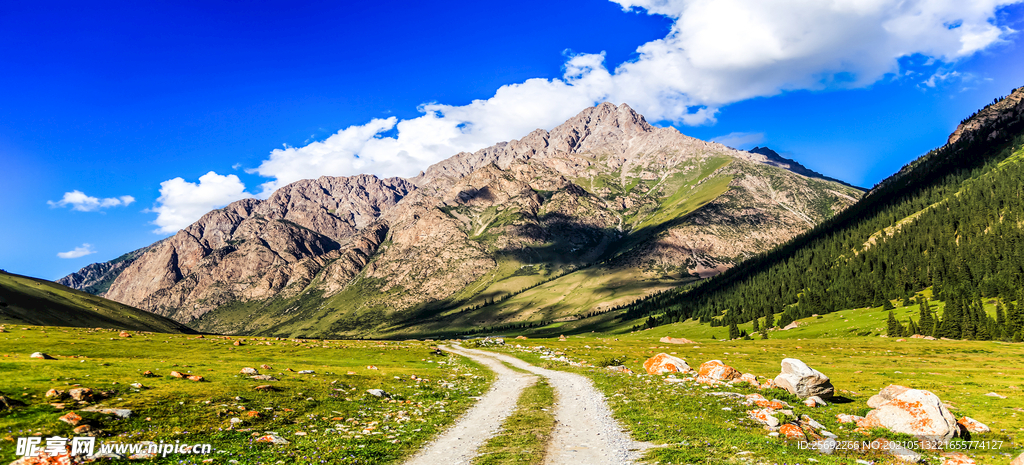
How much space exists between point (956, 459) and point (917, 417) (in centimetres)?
441

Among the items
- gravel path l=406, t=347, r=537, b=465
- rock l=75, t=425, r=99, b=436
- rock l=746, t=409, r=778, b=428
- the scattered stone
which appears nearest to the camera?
rock l=75, t=425, r=99, b=436

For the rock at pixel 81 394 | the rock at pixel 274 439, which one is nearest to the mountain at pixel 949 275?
the rock at pixel 274 439

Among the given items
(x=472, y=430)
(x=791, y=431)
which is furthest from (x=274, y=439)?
(x=791, y=431)

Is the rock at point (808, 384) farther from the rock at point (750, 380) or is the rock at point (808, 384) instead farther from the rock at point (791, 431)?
the rock at point (791, 431)

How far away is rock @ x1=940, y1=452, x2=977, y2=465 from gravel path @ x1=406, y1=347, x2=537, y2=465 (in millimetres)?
18216

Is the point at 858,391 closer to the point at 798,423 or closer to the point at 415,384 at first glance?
the point at 798,423

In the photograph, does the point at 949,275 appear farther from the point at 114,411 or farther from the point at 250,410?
the point at 114,411

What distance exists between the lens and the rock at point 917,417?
1917cm

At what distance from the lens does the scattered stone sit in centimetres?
1755

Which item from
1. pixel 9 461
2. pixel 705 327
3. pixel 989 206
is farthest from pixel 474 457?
pixel 989 206

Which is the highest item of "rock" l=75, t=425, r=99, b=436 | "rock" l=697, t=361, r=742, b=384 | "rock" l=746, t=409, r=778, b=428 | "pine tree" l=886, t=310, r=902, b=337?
"rock" l=75, t=425, r=99, b=436

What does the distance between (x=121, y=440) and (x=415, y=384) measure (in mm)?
24120

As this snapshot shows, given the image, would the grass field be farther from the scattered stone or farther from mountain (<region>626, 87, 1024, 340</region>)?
mountain (<region>626, 87, 1024, 340</region>)

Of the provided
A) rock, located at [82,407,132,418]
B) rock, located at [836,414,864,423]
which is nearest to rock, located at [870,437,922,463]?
rock, located at [836,414,864,423]
